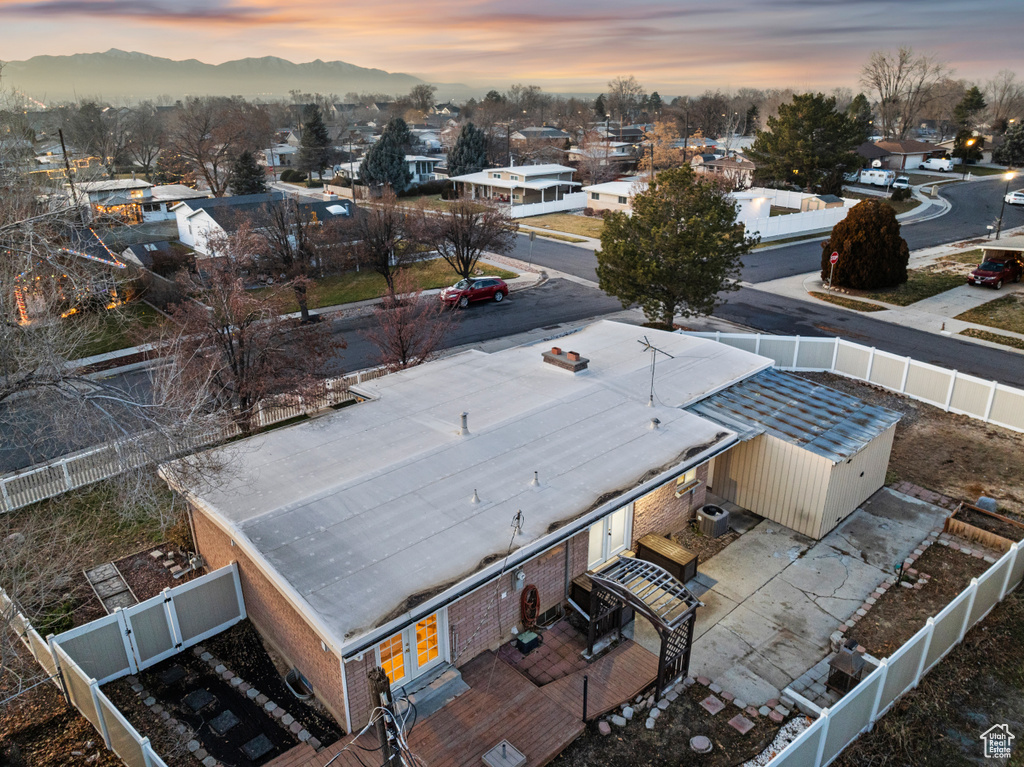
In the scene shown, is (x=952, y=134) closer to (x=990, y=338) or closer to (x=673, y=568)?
(x=990, y=338)

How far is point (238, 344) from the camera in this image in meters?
18.7

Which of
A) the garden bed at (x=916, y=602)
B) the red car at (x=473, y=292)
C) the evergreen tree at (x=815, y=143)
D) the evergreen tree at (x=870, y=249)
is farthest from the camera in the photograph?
the evergreen tree at (x=815, y=143)

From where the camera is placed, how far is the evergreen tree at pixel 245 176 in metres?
64.1

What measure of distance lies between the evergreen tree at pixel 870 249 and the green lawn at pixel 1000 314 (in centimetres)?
439

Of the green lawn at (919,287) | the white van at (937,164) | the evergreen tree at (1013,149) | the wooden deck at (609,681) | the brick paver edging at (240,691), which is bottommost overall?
the brick paver edging at (240,691)

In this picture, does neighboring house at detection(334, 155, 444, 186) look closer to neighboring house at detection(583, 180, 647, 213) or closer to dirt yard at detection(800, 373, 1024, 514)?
neighboring house at detection(583, 180, 647, 213)

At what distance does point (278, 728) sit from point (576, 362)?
1119 cm

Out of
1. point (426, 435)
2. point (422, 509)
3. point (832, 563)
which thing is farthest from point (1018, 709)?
point (426, 435)

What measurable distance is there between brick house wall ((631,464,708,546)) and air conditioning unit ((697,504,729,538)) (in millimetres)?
342

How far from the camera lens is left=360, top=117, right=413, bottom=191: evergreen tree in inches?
2665

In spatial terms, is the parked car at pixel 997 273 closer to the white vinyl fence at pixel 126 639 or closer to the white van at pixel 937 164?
the white vinyl fence at pixel 126 639

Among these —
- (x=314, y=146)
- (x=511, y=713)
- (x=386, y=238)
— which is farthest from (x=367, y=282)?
(x=314, y=146)

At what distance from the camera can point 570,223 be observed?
54.3 metres

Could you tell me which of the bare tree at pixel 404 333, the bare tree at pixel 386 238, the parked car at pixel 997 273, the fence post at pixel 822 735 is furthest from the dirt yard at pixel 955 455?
the bare tree at pixel 386 238
